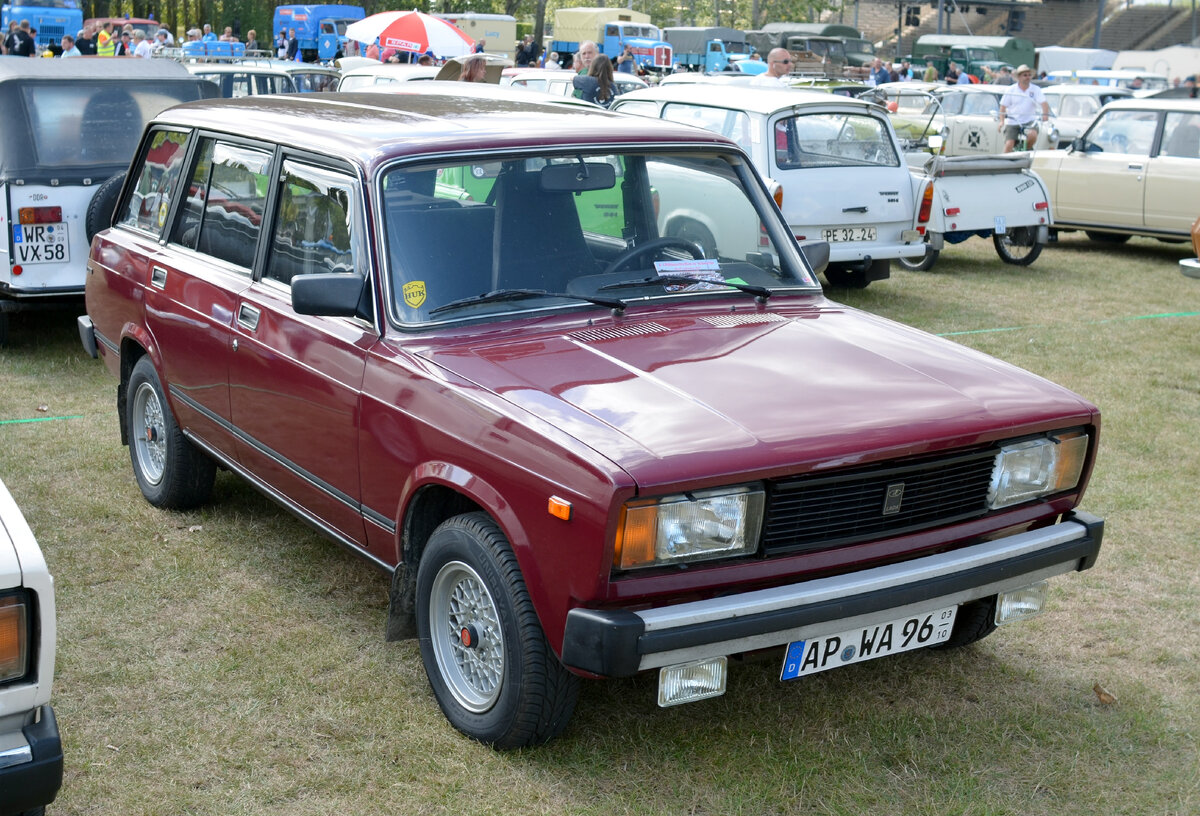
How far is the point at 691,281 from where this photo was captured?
441 centimetres

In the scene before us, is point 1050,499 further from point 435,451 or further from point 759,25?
point 759,25

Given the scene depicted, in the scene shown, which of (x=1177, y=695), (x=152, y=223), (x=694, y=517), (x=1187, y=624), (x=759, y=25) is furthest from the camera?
(x=759, y=25)

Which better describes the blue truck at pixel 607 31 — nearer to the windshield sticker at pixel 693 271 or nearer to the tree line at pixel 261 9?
the tree line at pixel 261 9

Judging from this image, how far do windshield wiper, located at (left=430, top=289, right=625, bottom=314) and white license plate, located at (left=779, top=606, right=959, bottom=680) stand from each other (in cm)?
134

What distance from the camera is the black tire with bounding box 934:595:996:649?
4.00 metres

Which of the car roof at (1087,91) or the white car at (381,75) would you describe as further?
the car roof at (1087,91)

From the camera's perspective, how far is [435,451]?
3631mm

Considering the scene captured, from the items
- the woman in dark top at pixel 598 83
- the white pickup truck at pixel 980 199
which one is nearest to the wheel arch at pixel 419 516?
the white pickup truck at pixel 980 199

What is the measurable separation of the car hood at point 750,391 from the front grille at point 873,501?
0.25 feet

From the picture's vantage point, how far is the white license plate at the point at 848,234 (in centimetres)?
1044

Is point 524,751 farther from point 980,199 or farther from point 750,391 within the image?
point 980,199

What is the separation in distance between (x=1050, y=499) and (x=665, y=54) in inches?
1794

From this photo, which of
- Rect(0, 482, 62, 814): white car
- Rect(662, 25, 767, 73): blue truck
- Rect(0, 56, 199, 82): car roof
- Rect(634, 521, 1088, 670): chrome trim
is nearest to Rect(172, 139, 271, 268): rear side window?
Rect(0, 482, 62, 814): white car

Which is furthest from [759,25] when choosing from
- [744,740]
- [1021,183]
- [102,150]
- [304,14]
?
[744,740]
